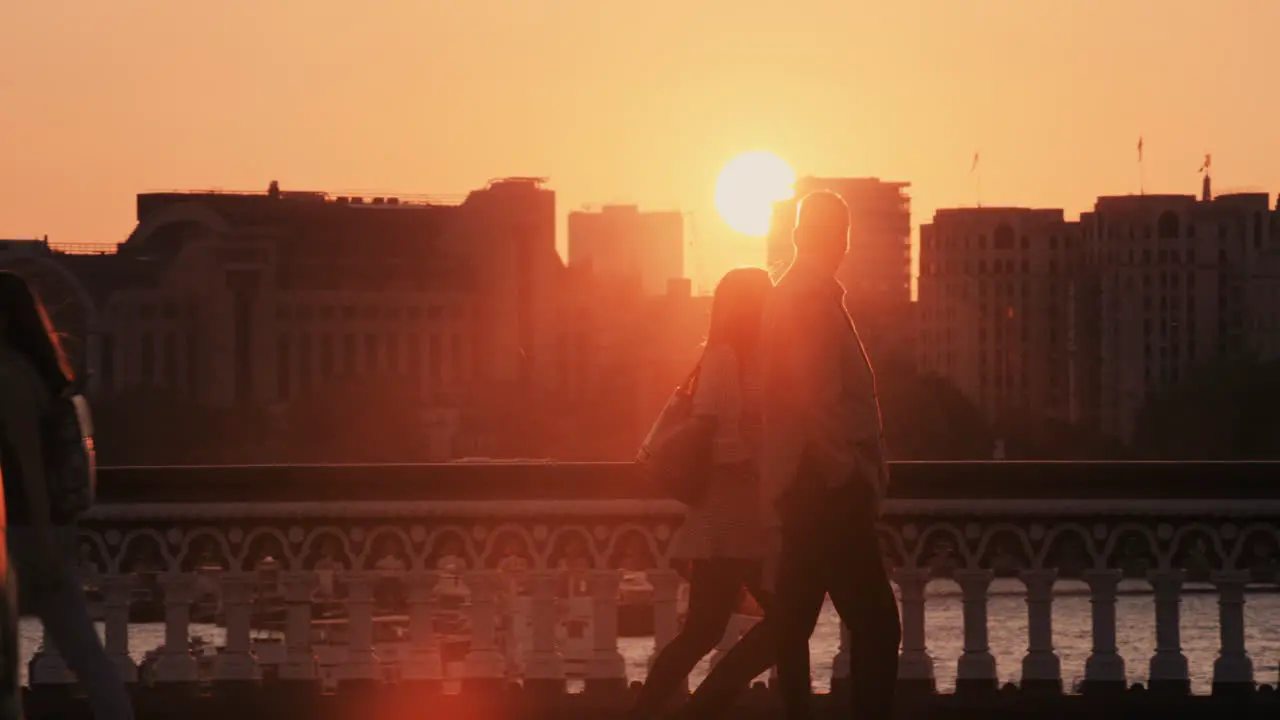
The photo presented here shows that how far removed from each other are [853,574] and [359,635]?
3373mm

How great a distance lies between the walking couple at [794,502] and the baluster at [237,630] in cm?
252

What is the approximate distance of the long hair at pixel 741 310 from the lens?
9.20m

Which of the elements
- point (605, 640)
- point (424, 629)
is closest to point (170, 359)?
point (424, 629)

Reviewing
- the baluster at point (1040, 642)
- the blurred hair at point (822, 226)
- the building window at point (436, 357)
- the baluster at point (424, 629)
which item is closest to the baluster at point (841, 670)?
the baluster at point (1040, 642)

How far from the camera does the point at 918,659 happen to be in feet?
35.6

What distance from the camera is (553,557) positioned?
10945mm

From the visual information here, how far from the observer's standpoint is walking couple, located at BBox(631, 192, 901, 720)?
8.36m

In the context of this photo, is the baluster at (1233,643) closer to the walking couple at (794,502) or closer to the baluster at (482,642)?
the walking couple at (794,502)

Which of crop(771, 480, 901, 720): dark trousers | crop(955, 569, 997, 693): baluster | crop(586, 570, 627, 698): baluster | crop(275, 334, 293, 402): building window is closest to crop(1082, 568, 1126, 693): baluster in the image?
crop(955, 569, 997, 693): baluster

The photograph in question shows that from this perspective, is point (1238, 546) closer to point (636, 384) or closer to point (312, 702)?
point (312, 702)

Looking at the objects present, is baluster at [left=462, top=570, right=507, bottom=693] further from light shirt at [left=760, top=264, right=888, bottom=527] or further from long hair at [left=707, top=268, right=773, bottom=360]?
light shirt at [left=760, top=264, right=888, bottom=527]

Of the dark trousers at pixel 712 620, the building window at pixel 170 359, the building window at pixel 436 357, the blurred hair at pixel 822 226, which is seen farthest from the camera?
the building window at pixel 436 357

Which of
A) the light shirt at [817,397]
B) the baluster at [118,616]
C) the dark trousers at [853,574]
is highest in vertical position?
the light shirt at [817,397]

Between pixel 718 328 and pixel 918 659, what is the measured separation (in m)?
2.29
